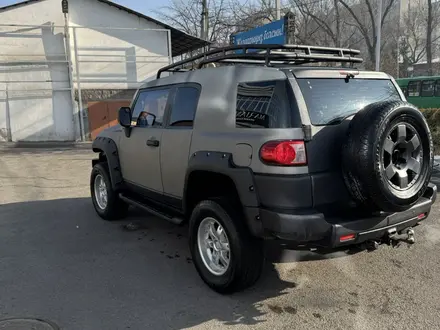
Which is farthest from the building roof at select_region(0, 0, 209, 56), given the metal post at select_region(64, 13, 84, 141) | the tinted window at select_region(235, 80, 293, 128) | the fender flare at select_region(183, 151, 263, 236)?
the fender flare at select_region(183, 151, 263, 236)

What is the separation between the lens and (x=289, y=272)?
4172 millimetres

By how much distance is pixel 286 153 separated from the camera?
3.13 meters

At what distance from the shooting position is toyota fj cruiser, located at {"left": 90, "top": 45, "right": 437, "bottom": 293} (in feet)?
10.3

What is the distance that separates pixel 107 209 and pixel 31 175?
5605 millimetres

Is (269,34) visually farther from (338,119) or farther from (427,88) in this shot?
(427,88)

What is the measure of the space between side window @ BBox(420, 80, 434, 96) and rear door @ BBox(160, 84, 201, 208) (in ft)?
75.7

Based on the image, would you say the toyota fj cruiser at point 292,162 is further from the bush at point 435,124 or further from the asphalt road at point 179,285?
the bush at point 435,124

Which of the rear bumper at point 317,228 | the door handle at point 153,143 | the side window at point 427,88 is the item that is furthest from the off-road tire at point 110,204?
the side window at point 427,88

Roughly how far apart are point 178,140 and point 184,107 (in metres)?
0.35

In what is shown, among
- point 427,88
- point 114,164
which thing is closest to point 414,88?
point 427,88

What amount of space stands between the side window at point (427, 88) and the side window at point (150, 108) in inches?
888

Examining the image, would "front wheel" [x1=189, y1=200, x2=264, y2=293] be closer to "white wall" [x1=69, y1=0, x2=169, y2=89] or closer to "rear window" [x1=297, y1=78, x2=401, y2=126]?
"rear window" [x1=297, y1=78, x2=401, y2=126]

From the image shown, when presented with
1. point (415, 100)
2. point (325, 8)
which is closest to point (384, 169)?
point (415, 100)

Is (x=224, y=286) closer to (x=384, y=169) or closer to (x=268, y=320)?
(x=268, y=320)
